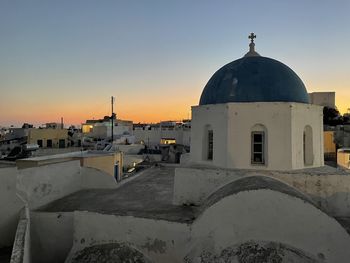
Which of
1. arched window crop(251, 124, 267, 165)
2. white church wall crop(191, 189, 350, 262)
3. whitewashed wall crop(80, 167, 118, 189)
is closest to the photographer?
white church wall crop(191, 189, 350, 262)

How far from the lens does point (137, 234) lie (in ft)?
21.0

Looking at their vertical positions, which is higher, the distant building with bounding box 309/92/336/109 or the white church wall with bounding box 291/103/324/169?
the distant building with bounding box 309/92/336/109

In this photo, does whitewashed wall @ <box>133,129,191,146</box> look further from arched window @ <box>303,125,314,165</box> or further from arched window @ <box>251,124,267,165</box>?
arched window @ <box>251,124,267,165</box>

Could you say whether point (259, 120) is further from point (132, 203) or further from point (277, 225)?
point (132, 203)

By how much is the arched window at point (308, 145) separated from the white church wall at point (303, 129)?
6 cm

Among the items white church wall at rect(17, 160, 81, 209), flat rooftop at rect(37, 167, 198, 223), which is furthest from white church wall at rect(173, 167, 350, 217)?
white church wall at rect(17, 160, 81, 209)

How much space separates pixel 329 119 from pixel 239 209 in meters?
43.9

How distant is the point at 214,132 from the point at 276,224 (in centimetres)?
320

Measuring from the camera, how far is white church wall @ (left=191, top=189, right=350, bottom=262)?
5238 mm

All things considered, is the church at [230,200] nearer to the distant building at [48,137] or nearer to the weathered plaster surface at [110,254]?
the weathered plaster surface at [110,254]

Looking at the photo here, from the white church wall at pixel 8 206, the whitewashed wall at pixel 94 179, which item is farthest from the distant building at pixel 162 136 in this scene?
the white church wall at pixel 8 206

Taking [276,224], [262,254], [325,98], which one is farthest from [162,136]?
[262,254]

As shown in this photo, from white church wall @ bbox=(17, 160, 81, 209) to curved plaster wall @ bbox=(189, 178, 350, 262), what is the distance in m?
5.42

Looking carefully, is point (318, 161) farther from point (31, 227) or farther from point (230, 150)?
point (31, 227)
